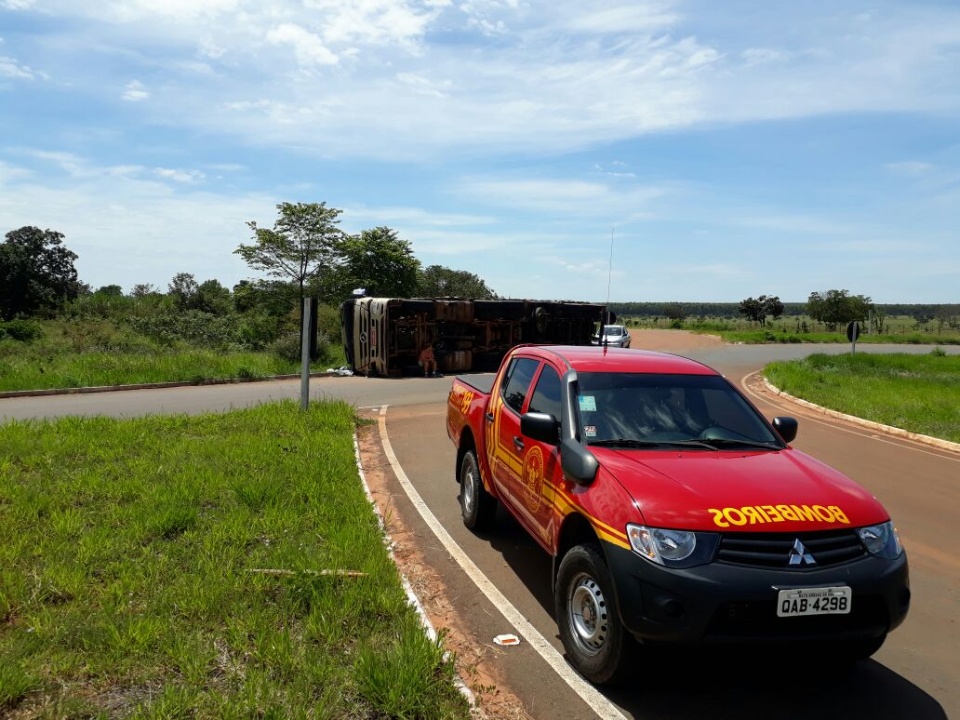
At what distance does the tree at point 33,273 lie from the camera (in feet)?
144

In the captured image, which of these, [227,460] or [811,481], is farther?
[227,460]

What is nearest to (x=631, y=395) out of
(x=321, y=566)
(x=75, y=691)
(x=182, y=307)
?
(x=321, y=566)

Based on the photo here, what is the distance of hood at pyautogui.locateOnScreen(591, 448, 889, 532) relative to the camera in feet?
11.9

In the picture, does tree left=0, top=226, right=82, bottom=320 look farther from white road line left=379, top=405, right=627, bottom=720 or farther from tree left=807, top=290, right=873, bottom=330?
tree left=807, top=290, right=873, bottom=330

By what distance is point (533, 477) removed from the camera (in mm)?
5051

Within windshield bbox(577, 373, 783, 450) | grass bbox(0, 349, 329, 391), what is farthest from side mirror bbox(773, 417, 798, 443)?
grass bbox(0, 349, 329, 391)

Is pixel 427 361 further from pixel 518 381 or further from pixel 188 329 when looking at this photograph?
pixel 518 381

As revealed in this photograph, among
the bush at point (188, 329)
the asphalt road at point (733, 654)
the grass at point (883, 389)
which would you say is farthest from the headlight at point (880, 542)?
the bush at point (188, 329)

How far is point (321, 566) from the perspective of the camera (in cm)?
512

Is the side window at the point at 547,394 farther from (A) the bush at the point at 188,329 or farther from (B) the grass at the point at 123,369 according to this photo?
(A) the bush at the point at 188,329

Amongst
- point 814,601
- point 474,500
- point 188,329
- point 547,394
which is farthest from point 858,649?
point 188,329

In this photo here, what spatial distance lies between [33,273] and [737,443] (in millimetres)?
51833

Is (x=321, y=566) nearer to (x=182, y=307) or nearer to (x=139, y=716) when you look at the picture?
(x=139, y=716)

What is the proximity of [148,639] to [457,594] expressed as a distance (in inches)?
83.4
